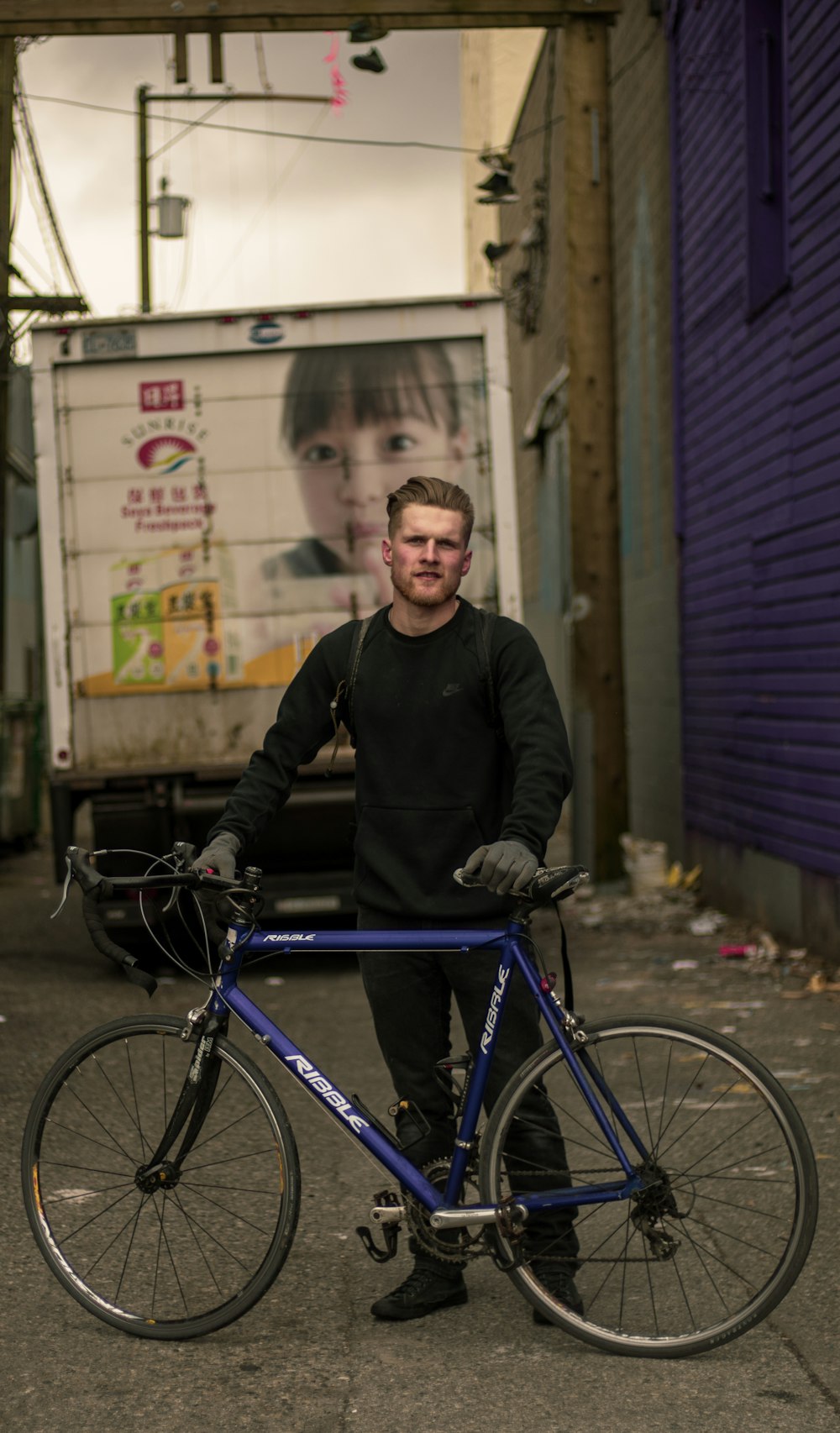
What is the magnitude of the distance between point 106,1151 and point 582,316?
29.9ft

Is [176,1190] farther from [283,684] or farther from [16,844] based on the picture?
[16,844]

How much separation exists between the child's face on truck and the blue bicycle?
5.78 meters

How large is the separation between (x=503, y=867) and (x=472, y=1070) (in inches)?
23.5

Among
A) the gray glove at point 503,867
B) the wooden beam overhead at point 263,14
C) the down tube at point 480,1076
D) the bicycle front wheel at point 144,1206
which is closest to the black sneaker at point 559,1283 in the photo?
the down tube at point 480,1076

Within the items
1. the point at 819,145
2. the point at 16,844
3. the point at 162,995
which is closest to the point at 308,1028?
the point at 162,995

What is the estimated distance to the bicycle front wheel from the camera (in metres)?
4.04

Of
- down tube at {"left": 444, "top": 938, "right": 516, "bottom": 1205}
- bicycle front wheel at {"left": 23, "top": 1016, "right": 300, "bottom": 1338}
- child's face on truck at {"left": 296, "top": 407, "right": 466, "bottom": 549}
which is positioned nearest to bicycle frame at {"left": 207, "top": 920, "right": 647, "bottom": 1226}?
down tube at {"left": 444, "top": 938, "right": 516, "bottom": 1205}

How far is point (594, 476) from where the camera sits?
41.2 ft

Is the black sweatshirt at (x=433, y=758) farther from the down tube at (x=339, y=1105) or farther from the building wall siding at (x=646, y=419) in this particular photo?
the building wall siding at (x=646, y=419)

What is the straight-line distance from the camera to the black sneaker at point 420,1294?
13.9 ft

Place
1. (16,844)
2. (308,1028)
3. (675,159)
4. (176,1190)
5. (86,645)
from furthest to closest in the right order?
(16,844)
(675,159)
(86,645)
(308,1028)
(176,1190)

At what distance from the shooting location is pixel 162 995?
929 centimetres

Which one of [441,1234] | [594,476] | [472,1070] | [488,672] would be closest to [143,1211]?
[441,1234]

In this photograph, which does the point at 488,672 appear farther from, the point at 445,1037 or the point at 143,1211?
the point at 143,1211
